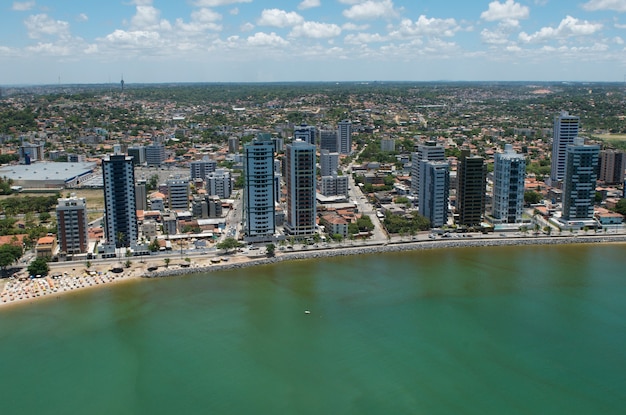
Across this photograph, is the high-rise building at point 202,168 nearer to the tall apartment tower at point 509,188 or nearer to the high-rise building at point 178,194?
the high-rise building at point 178,194

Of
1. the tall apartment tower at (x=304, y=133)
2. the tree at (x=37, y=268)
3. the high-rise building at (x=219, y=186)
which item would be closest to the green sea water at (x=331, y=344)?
the tree at (x=37, y=268)

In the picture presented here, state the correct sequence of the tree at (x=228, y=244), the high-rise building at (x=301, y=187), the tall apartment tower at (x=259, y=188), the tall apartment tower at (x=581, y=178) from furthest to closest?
the tall apartment tower at (x=581, y=178)
the high-rise building at (x=301, y=187)
the tall apartment tower at (x=259, y=188)
the tree at (x=228, y=244)

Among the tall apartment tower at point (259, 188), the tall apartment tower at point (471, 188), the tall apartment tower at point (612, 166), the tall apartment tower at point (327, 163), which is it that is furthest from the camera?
the tall apartment tower at point (327, 163)

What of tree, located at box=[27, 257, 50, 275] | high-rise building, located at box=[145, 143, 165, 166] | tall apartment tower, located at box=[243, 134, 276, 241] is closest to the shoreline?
tree, located at box=[27, 257, 50, 275]

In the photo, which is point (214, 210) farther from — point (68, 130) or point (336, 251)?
point (68, 130)

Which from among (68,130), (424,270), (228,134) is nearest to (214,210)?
(424,270)

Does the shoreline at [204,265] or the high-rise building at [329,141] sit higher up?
the high-rise building at [329,141]
